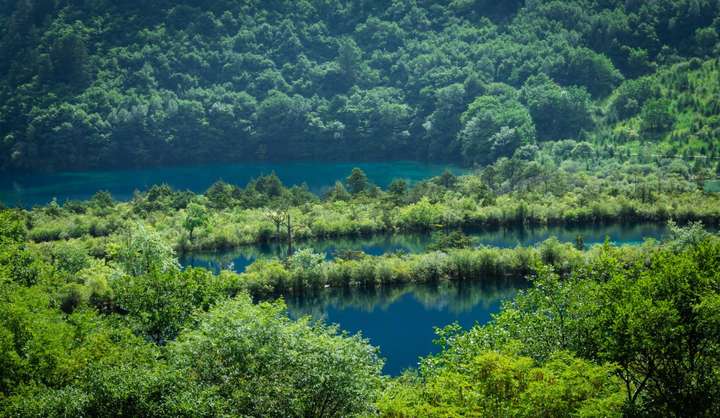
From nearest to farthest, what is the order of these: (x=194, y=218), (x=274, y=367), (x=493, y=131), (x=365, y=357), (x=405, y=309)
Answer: (x=274, y=367)
(x=365, y=357)
(x=405, y=309)
(x=194, y=218)
(x=493, y=131)

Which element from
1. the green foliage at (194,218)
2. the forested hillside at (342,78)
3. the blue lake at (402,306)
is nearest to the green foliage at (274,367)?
the blue lake at (402,306)

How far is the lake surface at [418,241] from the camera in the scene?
84.6 m

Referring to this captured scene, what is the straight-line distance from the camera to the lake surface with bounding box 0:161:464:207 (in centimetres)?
13338

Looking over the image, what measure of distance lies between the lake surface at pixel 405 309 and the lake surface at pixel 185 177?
5633 cm

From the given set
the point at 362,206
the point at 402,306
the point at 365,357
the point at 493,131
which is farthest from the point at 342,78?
the point at 365,357

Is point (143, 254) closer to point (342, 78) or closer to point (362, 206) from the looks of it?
point (362, 206)

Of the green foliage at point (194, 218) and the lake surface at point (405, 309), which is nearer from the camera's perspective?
the lake surface at point (405, 309)

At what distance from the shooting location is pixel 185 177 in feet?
487

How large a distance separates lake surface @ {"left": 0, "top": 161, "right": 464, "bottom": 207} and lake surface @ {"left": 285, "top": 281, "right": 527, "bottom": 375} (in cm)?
5633

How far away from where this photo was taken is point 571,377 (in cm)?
2748

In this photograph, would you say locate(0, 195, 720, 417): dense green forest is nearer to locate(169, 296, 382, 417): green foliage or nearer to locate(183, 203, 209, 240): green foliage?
locate(169, 296, 382, 417): green foliage

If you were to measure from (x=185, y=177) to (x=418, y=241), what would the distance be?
69986 mm

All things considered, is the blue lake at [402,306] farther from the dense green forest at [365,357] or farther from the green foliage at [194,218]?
the dense green forest at [365,357]

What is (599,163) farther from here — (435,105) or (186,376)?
(186,376)
